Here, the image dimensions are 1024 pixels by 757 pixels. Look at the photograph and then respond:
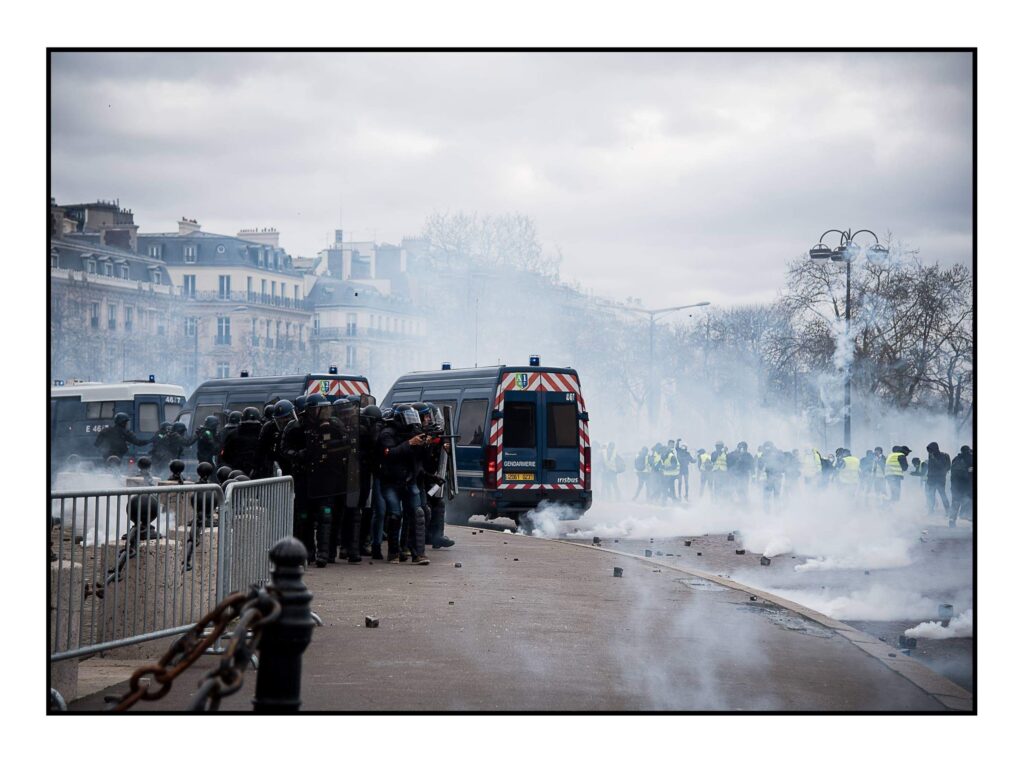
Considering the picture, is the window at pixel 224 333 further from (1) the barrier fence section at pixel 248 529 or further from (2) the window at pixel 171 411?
(1) the barrier fence section at pixel 248 529

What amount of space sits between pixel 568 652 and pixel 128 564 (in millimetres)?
2673

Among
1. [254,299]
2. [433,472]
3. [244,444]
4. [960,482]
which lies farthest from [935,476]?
[254,299]

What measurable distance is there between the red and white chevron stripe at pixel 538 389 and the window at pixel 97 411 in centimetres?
1149

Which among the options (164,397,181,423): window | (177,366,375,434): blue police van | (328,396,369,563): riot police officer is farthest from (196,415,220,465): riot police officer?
(164,397,181,423): window

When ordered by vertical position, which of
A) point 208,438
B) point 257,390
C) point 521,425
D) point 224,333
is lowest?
point 208,438

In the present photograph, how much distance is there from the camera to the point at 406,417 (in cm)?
1429

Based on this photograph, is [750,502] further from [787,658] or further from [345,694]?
[345,694]

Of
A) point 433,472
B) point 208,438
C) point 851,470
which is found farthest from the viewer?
point 851,470

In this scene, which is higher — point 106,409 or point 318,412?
point 318,412

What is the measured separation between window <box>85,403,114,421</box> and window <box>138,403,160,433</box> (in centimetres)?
62

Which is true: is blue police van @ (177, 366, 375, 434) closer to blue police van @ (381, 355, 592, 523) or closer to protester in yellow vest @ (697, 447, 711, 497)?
blue police van @ (381, 355, 592, 523)

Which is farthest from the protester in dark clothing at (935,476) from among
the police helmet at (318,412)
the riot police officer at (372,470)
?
the police helmet at (318,412)

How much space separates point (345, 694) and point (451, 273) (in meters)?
39.9

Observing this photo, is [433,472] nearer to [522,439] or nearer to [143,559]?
[522,439]
